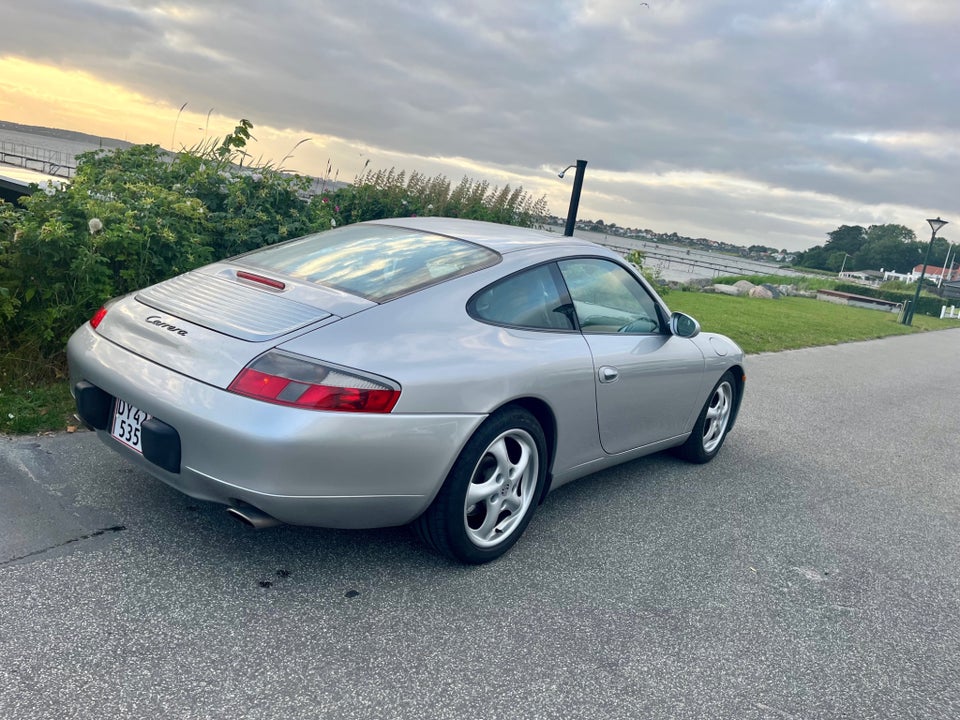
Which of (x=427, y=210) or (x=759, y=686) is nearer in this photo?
(x=759, y=686)

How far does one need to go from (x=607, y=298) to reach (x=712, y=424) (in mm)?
1621

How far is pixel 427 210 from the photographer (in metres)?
10.4

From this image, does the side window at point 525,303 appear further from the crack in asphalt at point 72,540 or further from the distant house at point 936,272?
the distant house at point 936,272

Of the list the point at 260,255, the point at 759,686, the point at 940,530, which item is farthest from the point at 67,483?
the point at 940,530

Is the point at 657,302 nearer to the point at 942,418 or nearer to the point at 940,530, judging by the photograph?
the point at 940,530

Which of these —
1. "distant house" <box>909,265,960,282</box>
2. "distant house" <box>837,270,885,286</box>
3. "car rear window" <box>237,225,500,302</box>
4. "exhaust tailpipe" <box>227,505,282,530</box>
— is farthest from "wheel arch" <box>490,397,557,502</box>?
"distant house" <box>909,265,960,282</box>

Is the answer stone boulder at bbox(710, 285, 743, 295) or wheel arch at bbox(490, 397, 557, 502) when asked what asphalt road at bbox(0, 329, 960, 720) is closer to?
wheel arch at bbox(490, 397, 557, 502)

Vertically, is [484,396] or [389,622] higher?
[484,396]

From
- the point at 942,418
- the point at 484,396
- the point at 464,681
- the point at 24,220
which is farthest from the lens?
the point at 942,418

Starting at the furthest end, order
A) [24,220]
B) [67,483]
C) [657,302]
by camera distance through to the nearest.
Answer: [24,220] → [657,302] → [67,483]

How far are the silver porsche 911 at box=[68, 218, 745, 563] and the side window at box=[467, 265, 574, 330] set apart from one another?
1cm

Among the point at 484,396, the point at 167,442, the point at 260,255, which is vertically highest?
the point at 260,255

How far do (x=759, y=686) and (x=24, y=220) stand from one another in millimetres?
4876

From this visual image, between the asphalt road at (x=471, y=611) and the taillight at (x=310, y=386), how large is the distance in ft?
2.51
